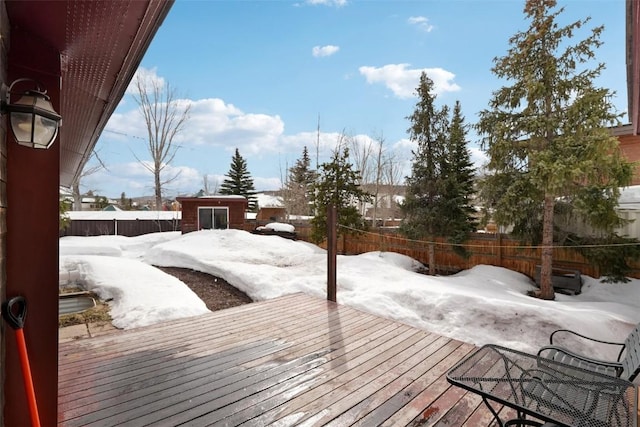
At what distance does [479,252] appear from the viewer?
9367 millimetres

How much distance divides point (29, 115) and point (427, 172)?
9.91 meters

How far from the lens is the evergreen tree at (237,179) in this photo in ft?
90.6

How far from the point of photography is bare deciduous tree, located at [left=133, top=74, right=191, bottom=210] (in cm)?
1856

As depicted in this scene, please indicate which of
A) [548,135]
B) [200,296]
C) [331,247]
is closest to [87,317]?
[200,296]

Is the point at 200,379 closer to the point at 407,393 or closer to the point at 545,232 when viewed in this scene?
the point at 407,393

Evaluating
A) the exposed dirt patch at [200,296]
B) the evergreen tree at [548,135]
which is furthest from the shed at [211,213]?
the evergreen tree at [548,135]

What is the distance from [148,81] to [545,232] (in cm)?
2068

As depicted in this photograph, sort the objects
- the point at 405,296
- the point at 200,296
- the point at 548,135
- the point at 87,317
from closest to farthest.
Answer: the point at 87,317, the point at 405,296, the point at 200,296, the point at 548,135

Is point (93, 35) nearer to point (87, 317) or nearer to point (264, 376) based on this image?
point (264, 376)

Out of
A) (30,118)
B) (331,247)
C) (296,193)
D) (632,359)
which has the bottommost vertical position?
(632,359)

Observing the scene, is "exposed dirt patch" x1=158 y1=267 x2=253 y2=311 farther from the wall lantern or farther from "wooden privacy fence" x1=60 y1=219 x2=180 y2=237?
"wooden privacy fence" x1=60 y1=219 x2=180 y2=237

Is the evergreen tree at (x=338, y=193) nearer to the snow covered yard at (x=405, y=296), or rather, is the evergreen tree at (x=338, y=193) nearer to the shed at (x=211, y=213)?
the snow covered yard at (x=405, y=296)

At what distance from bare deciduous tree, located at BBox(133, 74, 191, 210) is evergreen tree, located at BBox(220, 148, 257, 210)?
27.9 feet

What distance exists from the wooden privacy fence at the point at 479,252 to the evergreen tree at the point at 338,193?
80 cm
